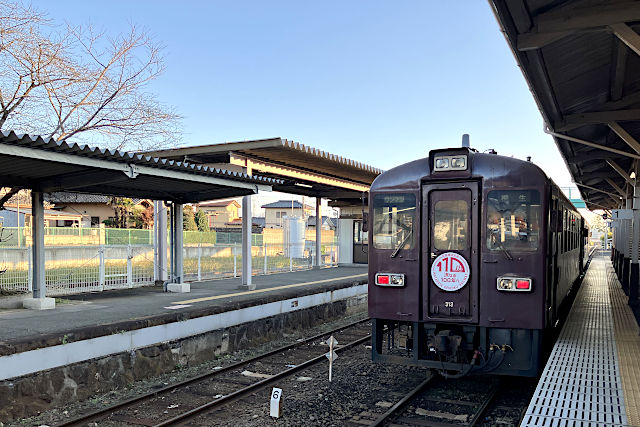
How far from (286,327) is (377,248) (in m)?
5.75

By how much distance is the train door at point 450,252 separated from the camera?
6.57 m

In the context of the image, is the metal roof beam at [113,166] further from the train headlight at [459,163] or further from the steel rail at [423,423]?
the steel rail at [423,423]

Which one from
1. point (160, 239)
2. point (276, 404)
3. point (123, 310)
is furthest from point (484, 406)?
point (160, 239)

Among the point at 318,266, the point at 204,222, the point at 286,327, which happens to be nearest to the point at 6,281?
the point at 286,327

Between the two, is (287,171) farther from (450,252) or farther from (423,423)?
(423,423)

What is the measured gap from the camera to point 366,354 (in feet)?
32.6

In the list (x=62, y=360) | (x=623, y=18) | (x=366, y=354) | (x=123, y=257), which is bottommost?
(x=366, y=354)

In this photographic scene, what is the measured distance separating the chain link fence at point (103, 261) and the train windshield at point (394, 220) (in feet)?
27.1

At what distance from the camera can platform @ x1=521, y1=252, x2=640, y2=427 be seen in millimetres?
4352

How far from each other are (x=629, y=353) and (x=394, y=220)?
3.52 meters

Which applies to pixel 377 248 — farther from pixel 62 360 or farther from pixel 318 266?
pixel 318 266

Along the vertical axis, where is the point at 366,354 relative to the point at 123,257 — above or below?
below

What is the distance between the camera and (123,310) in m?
9.95

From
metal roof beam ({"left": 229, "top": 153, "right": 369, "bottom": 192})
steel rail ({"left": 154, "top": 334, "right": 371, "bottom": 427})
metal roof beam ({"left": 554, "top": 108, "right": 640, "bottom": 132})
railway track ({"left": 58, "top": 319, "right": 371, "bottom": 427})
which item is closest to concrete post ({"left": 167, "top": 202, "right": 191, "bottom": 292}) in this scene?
metal roof beam ({"left": 229, "top": 153, "right": 369, "bottom": 192})
